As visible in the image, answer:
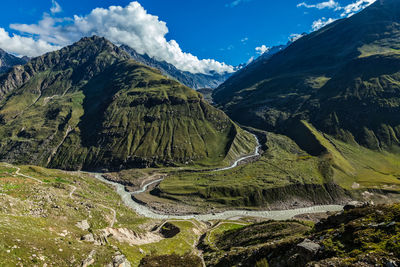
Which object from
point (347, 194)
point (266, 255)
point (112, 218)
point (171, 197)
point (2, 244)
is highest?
point (2, 244)

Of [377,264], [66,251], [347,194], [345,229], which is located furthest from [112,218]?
[347,194]

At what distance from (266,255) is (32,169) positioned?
18971cm

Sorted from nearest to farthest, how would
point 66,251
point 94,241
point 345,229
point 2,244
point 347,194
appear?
point 2,244 < point 345,229 < point 66,251 < point 94,241 < point 347,194

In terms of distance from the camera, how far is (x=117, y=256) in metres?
42.2

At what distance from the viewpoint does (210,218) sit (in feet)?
533

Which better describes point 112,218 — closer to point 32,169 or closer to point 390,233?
point 390,233

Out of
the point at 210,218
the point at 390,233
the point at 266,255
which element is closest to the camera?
the point at 390,233

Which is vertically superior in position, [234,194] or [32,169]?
[32,169]

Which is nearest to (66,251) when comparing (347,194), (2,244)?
(2,244)

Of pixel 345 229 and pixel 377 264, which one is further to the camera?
pixel 345 229

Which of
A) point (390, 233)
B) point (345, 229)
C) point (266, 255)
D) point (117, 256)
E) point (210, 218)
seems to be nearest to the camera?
point (390, 233)

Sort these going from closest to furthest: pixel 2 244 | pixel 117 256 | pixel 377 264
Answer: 1. pixel 377 264
2. pixel 2 244
3. pixel 117 256

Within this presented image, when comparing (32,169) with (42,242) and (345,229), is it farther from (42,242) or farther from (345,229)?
(345,229)

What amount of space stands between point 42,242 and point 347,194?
229 m
